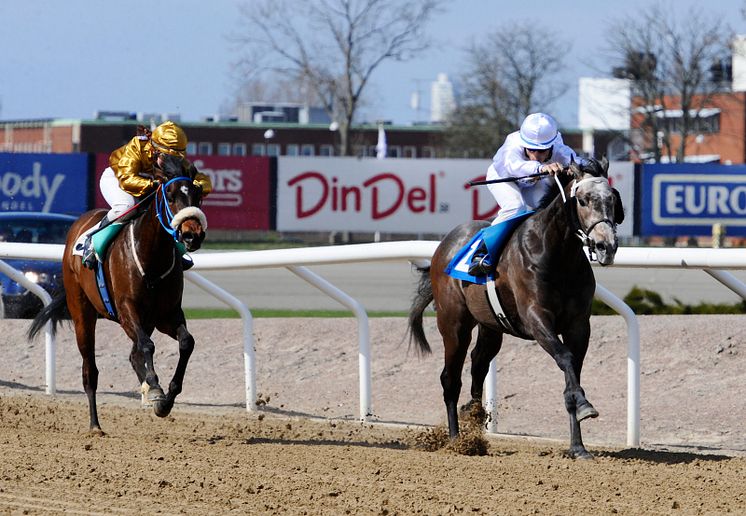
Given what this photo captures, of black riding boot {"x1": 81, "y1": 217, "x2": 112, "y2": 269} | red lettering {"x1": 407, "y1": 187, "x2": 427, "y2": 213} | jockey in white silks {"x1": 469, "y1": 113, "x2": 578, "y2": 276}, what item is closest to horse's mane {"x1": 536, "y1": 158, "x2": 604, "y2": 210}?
jockey in white silks {"x1": 469, "y1": 113, "x2": 578, "y2": 276}

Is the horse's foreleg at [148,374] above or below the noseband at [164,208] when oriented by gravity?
below

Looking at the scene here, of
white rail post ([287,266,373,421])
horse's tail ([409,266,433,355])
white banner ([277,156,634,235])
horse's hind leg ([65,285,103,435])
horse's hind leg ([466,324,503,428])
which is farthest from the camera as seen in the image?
white banner ([277,156,634,235])

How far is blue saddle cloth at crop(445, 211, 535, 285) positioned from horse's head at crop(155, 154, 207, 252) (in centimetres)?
137

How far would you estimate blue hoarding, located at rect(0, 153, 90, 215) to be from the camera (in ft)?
76.1

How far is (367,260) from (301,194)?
16904 mm

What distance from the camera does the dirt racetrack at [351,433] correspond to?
5391 mm

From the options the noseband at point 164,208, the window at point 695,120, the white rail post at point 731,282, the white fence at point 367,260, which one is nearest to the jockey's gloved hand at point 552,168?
the white fence at point 367,260

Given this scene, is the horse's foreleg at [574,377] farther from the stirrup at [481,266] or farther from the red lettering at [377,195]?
the red lettering at [377,195]

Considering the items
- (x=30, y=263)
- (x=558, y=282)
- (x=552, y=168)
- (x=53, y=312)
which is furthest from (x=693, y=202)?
(x=558, y=282)

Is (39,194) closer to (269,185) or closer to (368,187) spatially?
(269,185)

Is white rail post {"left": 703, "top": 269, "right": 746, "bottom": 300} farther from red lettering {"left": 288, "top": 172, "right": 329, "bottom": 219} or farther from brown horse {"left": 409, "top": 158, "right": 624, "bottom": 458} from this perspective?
red lettering {"left": 288, "top": 172, "right": 329, "bottom": 219}

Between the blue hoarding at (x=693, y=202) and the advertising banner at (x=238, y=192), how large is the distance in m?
6.85

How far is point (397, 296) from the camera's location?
57.4 ft

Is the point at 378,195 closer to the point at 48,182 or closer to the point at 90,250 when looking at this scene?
the point at 48,182
